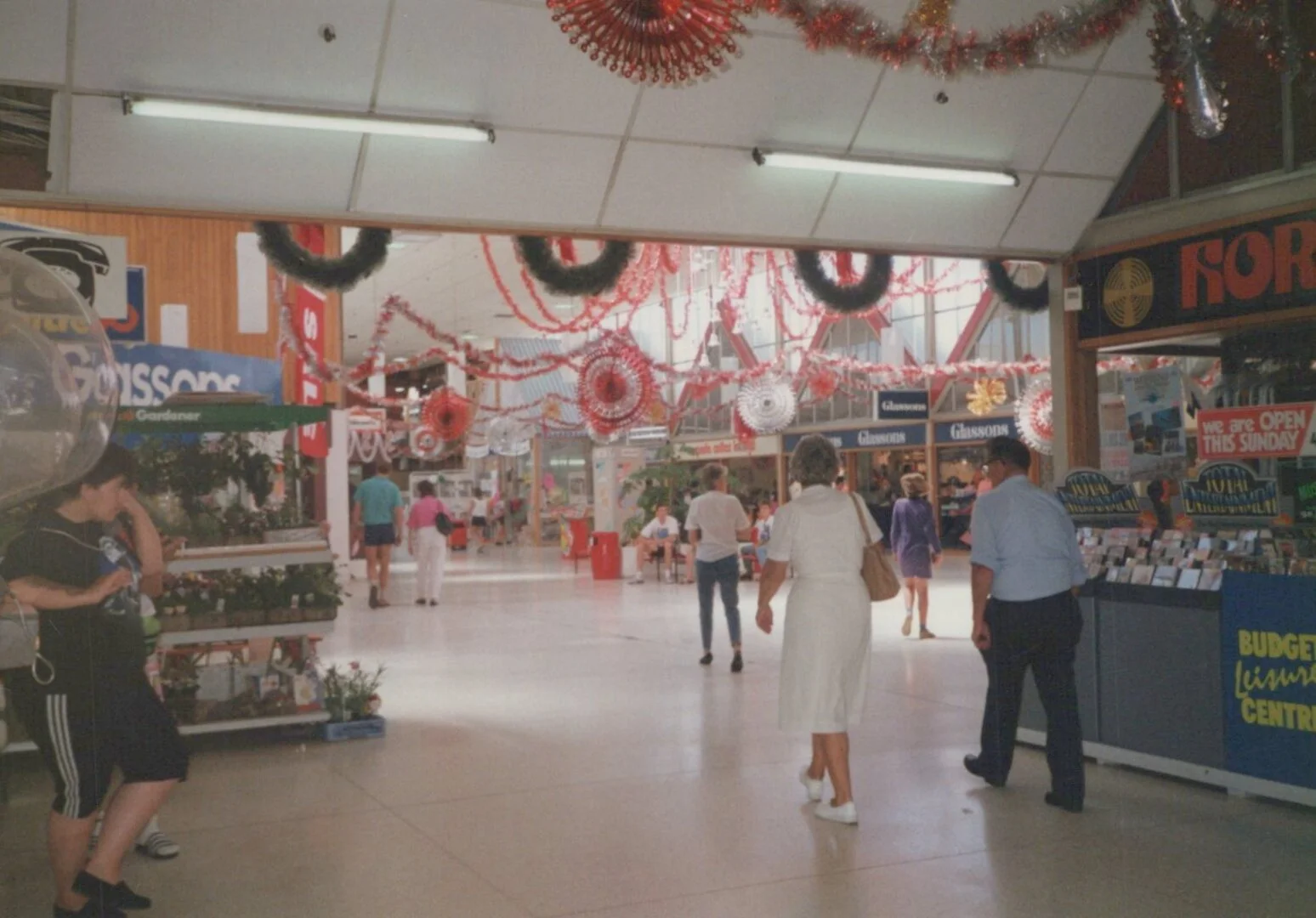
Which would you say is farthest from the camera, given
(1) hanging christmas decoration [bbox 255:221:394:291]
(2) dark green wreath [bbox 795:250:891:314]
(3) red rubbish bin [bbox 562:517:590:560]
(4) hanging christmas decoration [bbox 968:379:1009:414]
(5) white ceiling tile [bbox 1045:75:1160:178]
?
(3) red rubbish bin [bbox 562:517:590:560]

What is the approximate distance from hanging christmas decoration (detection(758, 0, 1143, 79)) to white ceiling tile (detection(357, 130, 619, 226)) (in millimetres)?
1577

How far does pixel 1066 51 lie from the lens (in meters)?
8.12

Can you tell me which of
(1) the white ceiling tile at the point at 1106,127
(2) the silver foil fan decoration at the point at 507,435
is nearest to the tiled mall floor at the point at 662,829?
(1) the white ceiling tile at the point at 1106,127

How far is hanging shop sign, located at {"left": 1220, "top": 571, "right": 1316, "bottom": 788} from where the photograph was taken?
5.68 metres

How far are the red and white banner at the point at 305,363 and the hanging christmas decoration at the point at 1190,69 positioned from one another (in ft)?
36.5

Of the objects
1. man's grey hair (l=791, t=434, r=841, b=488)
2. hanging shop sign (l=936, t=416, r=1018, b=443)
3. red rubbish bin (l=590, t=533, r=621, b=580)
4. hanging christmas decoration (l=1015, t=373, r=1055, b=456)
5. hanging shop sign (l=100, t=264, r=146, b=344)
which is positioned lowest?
red rubbish bin (l=590, t=533, r=621, b=580)

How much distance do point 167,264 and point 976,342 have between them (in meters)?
18.3

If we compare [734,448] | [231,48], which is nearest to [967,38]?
[231,48]

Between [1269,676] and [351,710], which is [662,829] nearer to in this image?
[1269,676]

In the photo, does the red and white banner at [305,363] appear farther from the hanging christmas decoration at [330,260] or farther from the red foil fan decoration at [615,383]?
the hanging christmas decoration at [330,260]

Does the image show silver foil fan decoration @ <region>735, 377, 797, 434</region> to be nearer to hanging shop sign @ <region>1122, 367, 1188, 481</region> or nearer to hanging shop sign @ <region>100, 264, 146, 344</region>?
hanging shop sign @ <region>100, 264, 146, 344</region>

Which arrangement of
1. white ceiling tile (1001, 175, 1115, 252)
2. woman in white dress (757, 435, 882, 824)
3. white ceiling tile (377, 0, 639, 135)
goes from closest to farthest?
woman in white dress (757, 435, 882, 824) → white ceiling tile (377, 0, 639, 135) → white ceiling tile (1001, 175, 1115, 252)

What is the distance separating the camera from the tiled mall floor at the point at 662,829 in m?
4.69

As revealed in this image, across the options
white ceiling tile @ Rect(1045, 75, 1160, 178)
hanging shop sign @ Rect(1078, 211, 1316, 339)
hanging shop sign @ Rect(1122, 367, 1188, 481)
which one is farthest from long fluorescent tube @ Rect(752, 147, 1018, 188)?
hanging shop sign @ Rect(1122, 367, 1188, 481)
